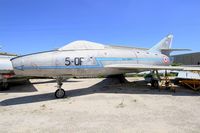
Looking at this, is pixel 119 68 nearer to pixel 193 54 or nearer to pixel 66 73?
pixel 66 73

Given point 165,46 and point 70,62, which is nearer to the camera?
point 70,62

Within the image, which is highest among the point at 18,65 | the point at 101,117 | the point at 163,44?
the point at 163,44

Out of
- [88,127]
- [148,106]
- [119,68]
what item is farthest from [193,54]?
[88,127]

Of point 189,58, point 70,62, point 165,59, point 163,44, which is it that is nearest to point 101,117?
point 70,62

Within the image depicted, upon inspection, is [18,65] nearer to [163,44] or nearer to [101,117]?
[101,117]

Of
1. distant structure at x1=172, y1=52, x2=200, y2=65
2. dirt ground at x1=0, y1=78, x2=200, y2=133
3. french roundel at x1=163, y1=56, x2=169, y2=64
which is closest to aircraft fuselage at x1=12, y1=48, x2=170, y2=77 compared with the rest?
dirt ground at x1=0, y1=78, x2=200, y2=133

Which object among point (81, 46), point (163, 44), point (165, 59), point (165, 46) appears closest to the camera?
point (81, 46)

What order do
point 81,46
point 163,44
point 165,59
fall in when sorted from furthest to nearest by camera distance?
point 163,44 < point 165,59 < point 81,46

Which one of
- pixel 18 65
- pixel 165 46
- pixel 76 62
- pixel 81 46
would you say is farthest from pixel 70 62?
pixel 165 46

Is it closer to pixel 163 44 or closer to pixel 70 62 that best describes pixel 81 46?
pixel 70 62

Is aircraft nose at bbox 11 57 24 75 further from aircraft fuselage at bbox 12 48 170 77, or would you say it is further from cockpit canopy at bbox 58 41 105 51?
cockpit canopy at bbox 58 41 105 51

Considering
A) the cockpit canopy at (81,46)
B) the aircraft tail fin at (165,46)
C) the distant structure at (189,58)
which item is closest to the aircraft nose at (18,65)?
the cockpit canopy at (81,46)

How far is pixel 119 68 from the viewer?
397 inches

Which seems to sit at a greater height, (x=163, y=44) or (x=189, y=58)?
(x=163, y=44)
